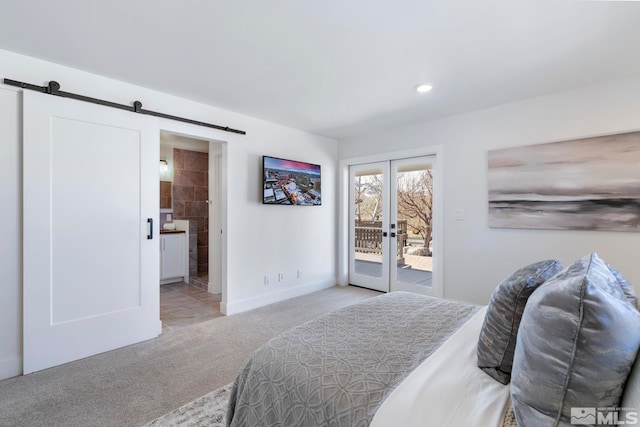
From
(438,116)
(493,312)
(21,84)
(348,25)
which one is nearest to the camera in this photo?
(493,312)

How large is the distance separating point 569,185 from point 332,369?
3143 millimetres

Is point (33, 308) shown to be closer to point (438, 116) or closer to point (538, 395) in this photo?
point (538, 395)

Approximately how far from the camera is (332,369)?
3.79 ft

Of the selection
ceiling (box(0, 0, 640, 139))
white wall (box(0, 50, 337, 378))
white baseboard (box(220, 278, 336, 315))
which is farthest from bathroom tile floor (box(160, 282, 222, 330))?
ceiling (box(0, 0, 640, 139))

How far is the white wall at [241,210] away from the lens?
2.27 metres

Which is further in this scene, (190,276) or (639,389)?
(190,276)

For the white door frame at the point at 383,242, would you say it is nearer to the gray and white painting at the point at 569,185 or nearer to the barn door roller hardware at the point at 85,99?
the gray and white painting at the point at 569,185

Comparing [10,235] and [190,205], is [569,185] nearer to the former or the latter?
[10,235]

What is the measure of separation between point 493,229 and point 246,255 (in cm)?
302

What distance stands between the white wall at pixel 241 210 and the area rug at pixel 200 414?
153 centimetres

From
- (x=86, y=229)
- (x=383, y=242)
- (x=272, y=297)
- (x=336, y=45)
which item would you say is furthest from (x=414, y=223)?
(x=86, y=229)

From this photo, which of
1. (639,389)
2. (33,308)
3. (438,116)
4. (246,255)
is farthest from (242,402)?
(438,116)

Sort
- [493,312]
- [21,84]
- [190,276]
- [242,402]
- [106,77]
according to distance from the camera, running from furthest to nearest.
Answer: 1. [190,276]
2. [106,77]
3. [21,84]
4. [242,402]
5. [493,312]

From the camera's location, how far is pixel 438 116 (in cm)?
377
